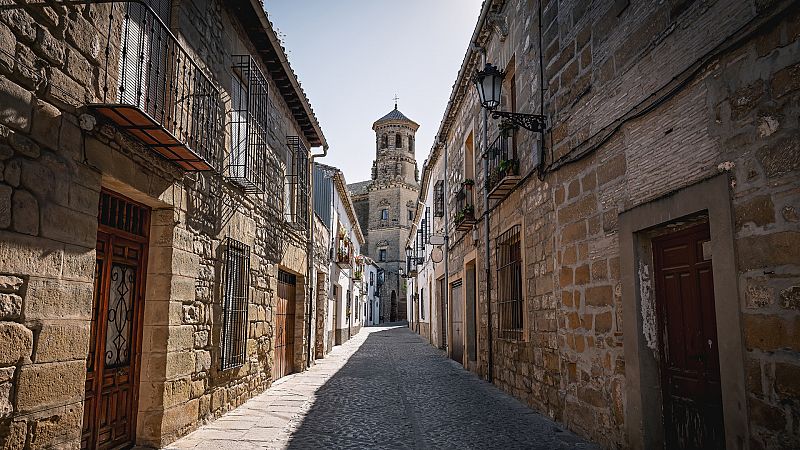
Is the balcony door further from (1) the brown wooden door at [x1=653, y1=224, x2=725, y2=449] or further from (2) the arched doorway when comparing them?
(2) the arched doorway

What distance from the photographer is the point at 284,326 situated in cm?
1021

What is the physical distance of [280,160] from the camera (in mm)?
9141

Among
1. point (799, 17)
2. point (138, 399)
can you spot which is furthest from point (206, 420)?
point (799, 17)

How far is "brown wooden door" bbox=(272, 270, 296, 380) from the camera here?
31.7 feet

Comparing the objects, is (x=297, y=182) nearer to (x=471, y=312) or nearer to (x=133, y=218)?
(x=471, y=312)

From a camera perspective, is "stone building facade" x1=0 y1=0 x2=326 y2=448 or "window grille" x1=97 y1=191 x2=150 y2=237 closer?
"stone building facade" x1=0 y1=0 x2=326 y2=448

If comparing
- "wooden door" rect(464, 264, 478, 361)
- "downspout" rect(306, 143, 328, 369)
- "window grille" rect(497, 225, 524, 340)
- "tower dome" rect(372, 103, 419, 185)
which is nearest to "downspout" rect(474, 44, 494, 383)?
"window grille" rect(497, 225, 524, 340)

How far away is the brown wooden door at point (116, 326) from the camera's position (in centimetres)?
420

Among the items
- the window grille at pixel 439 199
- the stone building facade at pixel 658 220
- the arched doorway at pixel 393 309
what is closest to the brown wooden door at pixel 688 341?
the stone building facade at pixel 658 220

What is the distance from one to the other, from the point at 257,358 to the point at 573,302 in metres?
4.55

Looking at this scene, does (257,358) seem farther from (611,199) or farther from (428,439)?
(611,199)

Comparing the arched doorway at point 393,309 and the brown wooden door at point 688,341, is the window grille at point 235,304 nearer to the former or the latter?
the brown wooden door at point 688,341

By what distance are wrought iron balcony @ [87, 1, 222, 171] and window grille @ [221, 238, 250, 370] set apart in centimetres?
127

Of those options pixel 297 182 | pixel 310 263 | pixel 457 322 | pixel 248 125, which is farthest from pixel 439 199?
pixel 248 125
